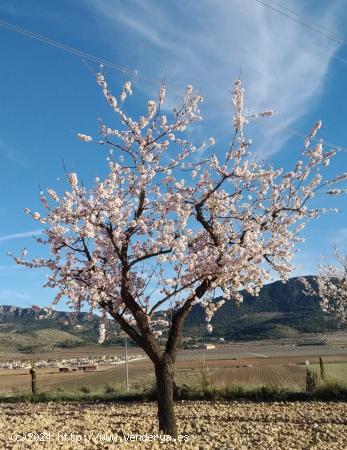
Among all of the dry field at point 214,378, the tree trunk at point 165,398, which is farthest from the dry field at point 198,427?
the dry field at point 214,378

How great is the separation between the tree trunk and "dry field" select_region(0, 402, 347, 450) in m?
0.34

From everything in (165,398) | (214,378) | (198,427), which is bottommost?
(214,378)

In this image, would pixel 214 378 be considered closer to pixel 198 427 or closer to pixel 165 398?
pixel 198 427

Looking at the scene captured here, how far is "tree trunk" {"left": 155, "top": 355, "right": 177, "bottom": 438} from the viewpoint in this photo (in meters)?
9.78

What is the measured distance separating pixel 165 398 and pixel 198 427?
173 cm

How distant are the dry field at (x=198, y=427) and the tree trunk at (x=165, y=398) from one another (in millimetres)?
336

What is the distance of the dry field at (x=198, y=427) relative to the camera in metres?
8.82

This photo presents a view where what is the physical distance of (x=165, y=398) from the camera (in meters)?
9.91

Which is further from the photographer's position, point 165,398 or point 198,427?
point 198,427

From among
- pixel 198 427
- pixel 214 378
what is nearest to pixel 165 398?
pixel 198 427

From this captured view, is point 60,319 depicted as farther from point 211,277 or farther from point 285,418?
point 285,418

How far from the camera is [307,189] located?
11.0 meters

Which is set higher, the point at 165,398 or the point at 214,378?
the point at 165,398

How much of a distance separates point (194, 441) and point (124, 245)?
3.76m
